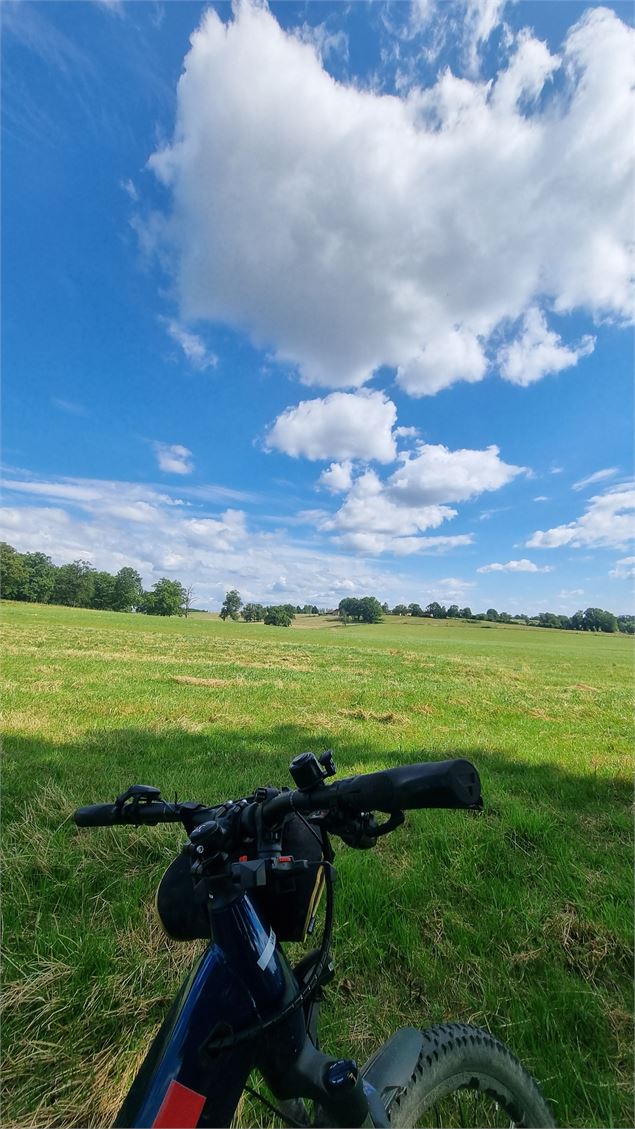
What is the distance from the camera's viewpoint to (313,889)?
1311mm

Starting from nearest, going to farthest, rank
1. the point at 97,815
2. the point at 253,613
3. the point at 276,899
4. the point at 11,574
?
the point at 276,899 < the point at 97,815 < the point at 11,574 < the point at 253,613

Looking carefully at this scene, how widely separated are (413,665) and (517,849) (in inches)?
732

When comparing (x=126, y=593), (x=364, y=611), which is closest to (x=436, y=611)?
(x=364, y=611)

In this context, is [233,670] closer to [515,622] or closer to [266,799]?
[266,799]

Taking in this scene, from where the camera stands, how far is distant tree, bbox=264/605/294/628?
98262mm

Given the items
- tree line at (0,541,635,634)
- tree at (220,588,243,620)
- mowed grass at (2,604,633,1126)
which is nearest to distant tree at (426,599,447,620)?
tree line at (0,541,635,634)

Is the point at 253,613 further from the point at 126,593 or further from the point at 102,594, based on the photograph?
the point at 102,594

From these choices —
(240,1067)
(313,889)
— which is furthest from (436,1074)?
(313,889)

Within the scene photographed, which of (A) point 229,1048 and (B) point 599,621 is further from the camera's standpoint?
(B) point 599,621

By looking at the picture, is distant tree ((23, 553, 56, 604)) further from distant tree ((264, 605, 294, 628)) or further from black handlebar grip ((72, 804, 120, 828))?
black handlebar grip ((72, 804, 120, 828))

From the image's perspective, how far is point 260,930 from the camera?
1.27m

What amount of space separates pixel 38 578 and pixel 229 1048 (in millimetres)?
115962

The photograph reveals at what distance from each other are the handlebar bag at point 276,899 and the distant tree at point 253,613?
10751cm

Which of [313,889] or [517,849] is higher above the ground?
[313,889]
